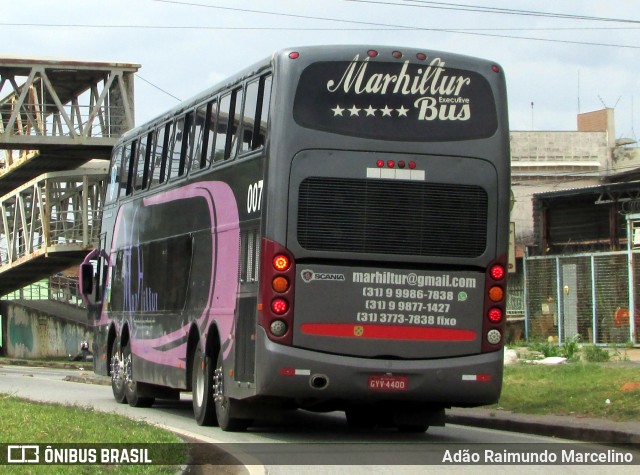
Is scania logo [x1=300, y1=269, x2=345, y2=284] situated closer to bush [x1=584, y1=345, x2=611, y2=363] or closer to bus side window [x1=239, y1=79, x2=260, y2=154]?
bus side window [x1=239, y1=79, x2=260, y2=154]

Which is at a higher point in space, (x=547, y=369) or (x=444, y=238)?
(x=444, y=238)

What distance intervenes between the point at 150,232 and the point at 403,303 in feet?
23.9

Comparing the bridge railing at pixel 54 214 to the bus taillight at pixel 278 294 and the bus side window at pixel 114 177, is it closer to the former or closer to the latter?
the bus side window at pixel 114 177

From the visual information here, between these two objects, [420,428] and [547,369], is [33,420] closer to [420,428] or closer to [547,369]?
[420,428]

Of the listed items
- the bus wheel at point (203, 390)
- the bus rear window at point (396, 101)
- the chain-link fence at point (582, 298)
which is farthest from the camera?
the chain-link fence at point (582, 298)

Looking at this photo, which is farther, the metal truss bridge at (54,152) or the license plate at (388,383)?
the metal truss bridge at (54,152)

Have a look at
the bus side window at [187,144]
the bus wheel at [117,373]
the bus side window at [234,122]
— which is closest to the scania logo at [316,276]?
the bus side window at [234,122]

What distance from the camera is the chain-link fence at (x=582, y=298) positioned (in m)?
35.9

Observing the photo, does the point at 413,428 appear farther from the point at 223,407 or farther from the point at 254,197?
the point at 254,197

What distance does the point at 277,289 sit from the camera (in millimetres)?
14227

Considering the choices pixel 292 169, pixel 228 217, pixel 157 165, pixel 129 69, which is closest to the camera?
pixel 292 169

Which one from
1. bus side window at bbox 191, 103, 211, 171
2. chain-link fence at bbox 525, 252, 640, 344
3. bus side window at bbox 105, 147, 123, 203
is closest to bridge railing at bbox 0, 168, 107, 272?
chain-link fence at bbox 525, 252, 640, 344

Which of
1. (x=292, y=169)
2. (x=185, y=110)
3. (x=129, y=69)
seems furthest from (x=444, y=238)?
(x=129, y=69)

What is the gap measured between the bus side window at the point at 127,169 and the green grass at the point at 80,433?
650 cm
